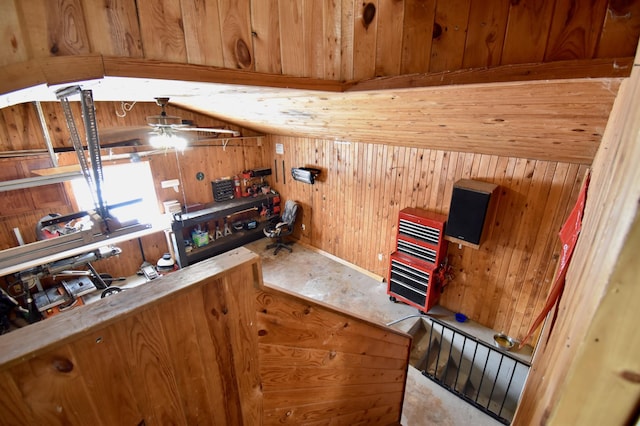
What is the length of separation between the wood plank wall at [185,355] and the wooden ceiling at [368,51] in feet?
2.28

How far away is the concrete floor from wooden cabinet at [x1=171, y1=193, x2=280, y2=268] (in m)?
0.38

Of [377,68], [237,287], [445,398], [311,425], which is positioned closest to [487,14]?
[377,68]

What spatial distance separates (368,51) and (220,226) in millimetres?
4778

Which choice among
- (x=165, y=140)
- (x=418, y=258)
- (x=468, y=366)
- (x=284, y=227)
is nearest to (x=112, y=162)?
(x=165, y=140)

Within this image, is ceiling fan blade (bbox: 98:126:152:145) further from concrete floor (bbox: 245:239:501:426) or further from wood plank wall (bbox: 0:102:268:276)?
Result: concrete floor (bbox: 245:239:501:426)

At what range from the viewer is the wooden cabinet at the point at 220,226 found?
15.2ft

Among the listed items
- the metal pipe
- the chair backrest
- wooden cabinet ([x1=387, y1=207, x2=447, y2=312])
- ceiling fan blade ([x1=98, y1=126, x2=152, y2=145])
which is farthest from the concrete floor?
the metal pipe

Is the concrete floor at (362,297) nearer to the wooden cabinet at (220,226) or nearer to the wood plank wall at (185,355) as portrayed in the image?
the wooden cabinet at (220,226)

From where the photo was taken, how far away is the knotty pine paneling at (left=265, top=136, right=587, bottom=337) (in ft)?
9.21

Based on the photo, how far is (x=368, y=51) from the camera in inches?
59.4

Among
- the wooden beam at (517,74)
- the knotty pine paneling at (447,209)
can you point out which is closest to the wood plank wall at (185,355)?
the wooden beam at (517,74)

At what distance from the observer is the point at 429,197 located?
3607mm

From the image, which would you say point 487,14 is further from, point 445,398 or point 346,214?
point 346,214

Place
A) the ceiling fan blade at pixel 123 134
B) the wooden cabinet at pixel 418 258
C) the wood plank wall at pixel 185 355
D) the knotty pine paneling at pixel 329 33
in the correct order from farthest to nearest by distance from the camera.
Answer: the ceiling fan blade at pixel 123 134 < the wooden cabinet at pixel 418 258 < the knotty pine paneling at pixel 329 33 < the wood plank wall at pixel 185 355
